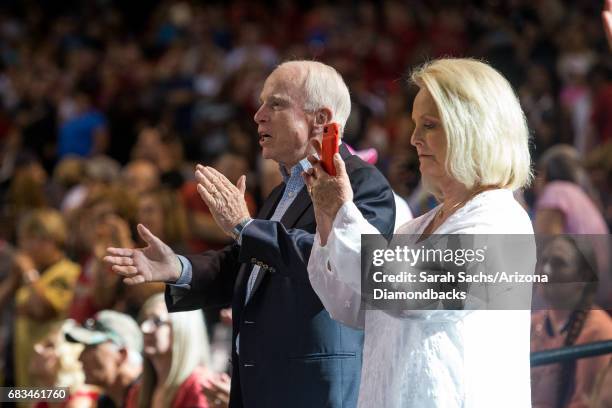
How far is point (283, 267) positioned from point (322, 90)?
691 mm

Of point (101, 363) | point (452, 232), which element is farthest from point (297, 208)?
point (101, 363)

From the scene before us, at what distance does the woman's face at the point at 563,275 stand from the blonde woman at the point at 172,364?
1405mm

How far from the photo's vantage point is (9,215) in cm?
986

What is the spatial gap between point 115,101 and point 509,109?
392 inches

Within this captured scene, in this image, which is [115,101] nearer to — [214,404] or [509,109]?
[214,404]

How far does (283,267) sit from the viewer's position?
3652mm

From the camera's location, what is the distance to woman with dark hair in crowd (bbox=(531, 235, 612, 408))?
Result: 4.65 metres

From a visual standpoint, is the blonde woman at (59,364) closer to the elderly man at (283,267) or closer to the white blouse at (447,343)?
the elderly man at (283,267)

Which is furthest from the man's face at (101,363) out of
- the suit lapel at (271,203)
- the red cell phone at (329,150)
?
the red cell phone at (329,150)

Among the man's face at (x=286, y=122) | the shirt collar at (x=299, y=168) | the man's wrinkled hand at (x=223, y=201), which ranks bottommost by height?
the man's wrinkled hand at (x=223, y=201)

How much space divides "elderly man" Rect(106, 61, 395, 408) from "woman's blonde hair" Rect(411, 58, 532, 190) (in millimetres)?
539

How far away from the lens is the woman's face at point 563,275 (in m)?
4.86

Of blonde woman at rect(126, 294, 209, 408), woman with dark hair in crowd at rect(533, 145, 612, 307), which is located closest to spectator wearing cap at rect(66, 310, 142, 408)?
blonde woman at rect(126, 294, 209, 408)

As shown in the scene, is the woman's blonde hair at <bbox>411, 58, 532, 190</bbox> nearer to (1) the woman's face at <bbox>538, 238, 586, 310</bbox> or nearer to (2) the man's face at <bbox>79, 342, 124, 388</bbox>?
(1) the woman's face at <bbox>538, 238, 586, 310</bbox>
